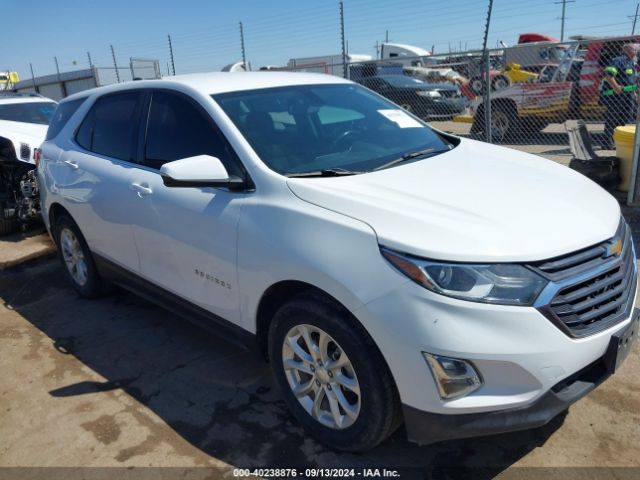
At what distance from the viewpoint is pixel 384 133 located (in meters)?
3.41

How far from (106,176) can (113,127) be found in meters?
0.41

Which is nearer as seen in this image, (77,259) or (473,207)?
(473,207)

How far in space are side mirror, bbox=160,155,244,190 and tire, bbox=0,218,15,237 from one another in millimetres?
5079

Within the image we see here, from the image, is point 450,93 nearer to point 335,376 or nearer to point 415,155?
point 415,155

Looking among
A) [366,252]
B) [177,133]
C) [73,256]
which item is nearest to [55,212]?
[73,256]

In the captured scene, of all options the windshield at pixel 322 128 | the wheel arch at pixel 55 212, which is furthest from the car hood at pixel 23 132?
the windshield at pixel 322 128

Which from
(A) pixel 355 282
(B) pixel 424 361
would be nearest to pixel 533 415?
(B) pixel 424 361

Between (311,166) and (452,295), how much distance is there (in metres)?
1.16

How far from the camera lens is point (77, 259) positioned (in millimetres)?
Result: 4684

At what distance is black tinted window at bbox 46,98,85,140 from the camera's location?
4574 mm

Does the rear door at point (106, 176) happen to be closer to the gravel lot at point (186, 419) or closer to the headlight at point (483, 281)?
the gravel lot at point (186, 419)

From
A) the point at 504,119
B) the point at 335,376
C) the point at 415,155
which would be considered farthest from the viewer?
the point at 504,119

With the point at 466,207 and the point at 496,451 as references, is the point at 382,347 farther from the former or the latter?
the point at 496,451

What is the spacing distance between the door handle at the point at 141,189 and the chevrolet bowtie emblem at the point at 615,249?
252 centimetres
